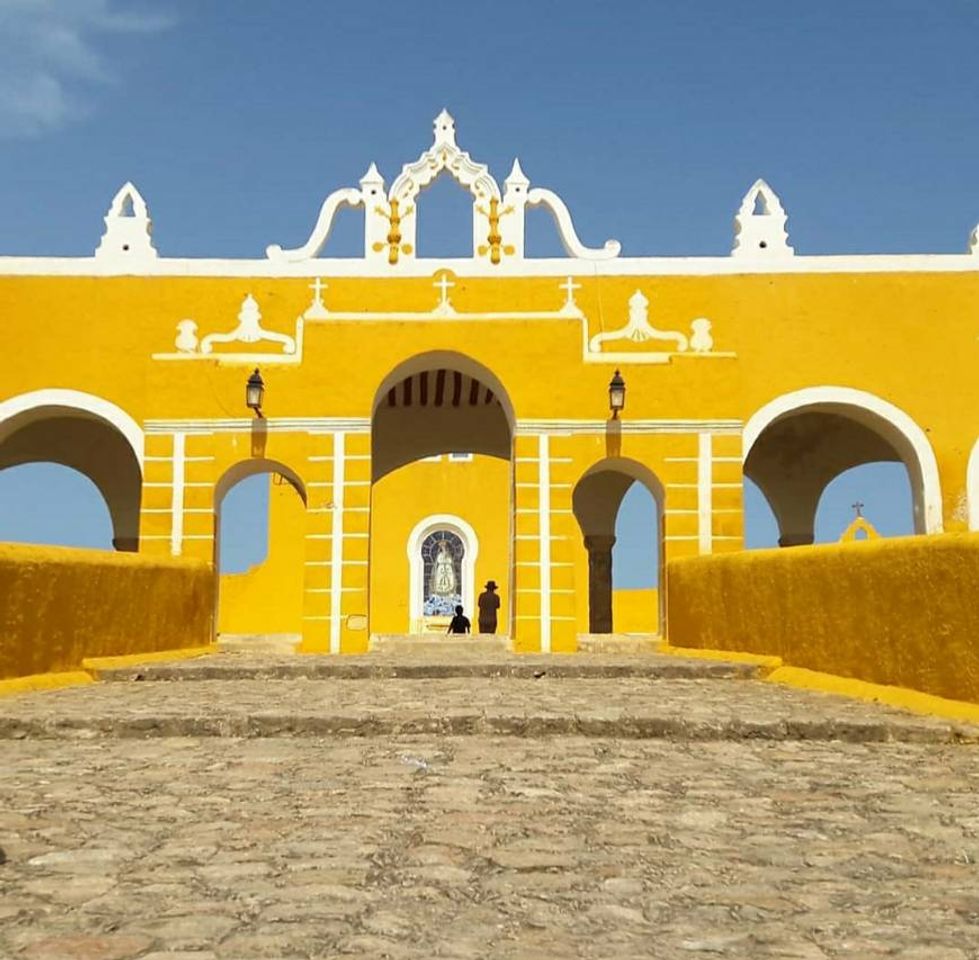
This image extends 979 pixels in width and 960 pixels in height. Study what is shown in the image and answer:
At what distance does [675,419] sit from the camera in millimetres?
11742

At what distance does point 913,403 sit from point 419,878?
10.7 m

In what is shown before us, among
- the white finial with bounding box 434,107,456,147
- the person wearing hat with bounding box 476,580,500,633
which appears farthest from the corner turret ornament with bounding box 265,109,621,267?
the person wearing hat with bounding box 476,580,500,633

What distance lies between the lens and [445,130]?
40.4 feet

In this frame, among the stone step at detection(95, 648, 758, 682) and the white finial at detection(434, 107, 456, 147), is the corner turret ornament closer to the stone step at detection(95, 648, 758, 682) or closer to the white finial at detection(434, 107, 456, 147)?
the white finial at detection(434, 107, 456, 147)

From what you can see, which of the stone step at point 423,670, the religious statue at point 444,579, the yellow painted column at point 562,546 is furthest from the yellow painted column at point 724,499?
the religious statue at point 444,579

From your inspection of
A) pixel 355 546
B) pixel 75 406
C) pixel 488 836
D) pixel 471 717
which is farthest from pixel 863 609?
pixel 75 406

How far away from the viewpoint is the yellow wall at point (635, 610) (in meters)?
21.1

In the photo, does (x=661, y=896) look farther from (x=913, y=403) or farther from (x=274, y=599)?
(x=274, y=599)

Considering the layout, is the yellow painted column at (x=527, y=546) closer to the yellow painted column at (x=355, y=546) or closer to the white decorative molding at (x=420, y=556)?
the yellow painted column at (x=355, y=546)

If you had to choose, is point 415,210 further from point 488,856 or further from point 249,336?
point 488,856

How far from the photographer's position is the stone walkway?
2191mm

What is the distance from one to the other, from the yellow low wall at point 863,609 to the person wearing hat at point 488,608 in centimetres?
559

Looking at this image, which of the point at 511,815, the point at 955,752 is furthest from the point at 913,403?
the point at 511,815

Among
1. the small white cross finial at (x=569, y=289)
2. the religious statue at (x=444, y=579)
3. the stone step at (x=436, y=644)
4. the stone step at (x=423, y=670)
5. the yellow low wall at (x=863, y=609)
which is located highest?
the small white cross finial at (x=569, y=289)
